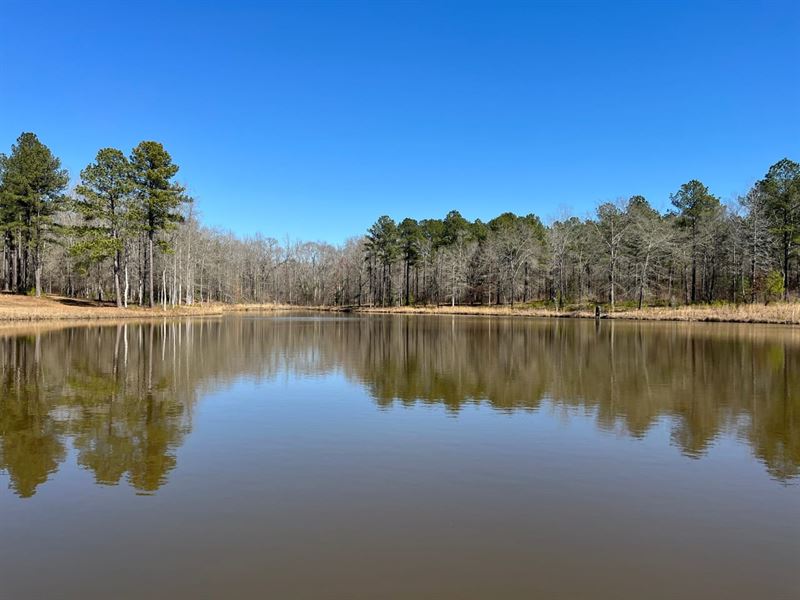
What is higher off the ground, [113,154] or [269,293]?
[113,154]

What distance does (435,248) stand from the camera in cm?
9869

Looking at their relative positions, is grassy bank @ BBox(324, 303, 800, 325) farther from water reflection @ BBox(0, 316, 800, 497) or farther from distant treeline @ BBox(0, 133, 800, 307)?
water reflection @ BBox(0, 316, 800, 497)

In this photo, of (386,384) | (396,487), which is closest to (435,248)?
(386,384)

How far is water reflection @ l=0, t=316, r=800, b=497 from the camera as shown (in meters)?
9.60

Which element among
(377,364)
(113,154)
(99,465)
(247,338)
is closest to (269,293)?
(113,154)

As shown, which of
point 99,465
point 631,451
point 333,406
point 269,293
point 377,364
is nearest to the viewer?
point 99,465

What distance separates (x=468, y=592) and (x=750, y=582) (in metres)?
2.59

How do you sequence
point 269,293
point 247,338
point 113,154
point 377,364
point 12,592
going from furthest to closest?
point 269,293 → point 113,154 → point 247,338 → point 377,364 → point 12,592

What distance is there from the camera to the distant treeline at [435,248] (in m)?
52.3

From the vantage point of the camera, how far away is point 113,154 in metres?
50.3

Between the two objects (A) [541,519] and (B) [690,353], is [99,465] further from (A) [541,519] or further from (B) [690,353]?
(B) [690,353]

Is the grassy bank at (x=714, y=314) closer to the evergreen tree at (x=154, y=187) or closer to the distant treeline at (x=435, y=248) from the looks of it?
the distant treeline at (x=435, y=248)

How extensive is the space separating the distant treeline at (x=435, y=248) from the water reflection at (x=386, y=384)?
24232 millimetres

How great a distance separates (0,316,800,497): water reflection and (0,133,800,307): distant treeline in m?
24.2
